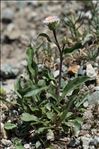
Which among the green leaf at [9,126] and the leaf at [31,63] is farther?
the leaf at [31,63]

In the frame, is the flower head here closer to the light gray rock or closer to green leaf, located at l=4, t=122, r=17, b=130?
green leaf, located at l=4, t=122, r=17, b=130

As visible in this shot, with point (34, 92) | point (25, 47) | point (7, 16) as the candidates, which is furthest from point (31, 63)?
point (7, 16)

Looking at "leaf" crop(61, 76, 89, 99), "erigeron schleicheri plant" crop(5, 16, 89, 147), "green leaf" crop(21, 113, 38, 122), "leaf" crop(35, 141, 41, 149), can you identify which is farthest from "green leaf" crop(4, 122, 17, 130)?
"leaf" crop(61, 76, 89, 99)

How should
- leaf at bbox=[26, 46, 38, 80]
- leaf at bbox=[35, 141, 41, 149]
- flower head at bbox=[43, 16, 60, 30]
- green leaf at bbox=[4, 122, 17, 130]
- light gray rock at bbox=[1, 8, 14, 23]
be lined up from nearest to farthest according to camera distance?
1. flower head at bbox=[43, 16, 60, 30]
2. leaf at bbox=[35, 141, 41, 149]
3. green leaf at bbox=[4, 122, 17, 130]
4. leaf at bbox=[26, 46, 38, 80]
5. light gray rock at bbox=[1, 8, 14, 23]

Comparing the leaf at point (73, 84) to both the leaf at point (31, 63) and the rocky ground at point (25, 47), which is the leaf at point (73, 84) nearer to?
the rocky ground at point (25, 47)

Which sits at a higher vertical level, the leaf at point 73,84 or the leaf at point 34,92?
the leaf at point 73,84

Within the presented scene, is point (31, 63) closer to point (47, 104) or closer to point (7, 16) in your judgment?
point (47, 104)

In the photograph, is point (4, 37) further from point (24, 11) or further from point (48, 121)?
point (48, 121)

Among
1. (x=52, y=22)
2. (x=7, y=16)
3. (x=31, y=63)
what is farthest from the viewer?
(x=7, y=16)

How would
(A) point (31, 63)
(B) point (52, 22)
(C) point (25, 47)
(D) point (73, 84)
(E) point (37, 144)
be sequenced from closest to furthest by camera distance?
(B) point (52, 22)
(E) point (37, 144)
(D) point (73, 84)
(A) point (31, 63)
(C) point (25, 47)

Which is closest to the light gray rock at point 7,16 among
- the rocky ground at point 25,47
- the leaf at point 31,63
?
the rocky ground at point 25,47
